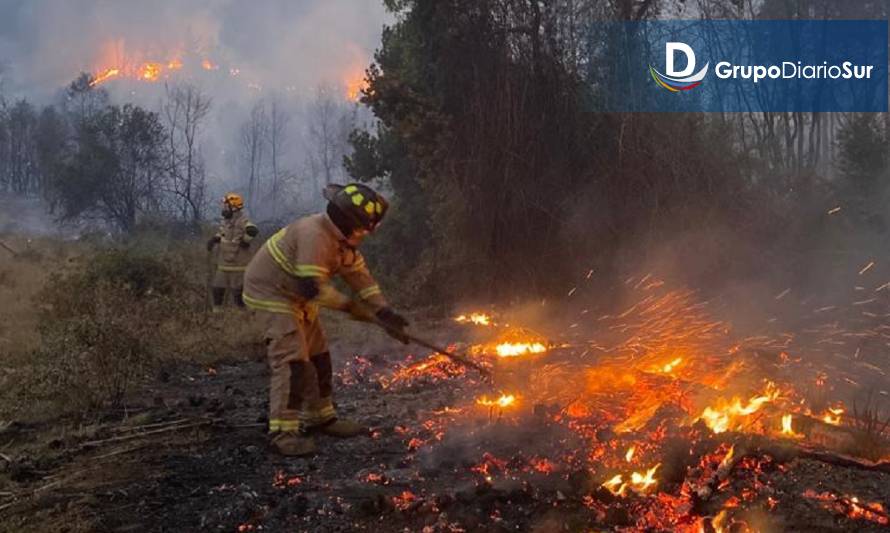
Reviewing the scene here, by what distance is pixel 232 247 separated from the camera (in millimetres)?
11586

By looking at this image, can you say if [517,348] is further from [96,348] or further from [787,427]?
[96,348]

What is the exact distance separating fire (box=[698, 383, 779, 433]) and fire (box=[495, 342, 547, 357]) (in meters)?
2.42

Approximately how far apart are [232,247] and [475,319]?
443 centimetres

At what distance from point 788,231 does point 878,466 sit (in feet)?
29.5

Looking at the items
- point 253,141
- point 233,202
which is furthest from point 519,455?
point 253,141

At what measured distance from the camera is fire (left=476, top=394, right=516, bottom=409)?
5.94 m

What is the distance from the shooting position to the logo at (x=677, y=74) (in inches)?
433

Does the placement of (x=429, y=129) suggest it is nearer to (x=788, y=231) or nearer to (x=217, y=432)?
(x=788, y=231)

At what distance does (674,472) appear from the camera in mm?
4336

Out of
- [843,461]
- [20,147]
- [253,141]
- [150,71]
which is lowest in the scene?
[843,461]

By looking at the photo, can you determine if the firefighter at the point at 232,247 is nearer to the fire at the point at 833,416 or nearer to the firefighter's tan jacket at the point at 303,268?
the firefighter's tan jacket at the point at 303,268

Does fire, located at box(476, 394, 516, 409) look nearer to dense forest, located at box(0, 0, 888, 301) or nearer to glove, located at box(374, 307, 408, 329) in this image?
glove, located at box(374, 307, 408, 329)

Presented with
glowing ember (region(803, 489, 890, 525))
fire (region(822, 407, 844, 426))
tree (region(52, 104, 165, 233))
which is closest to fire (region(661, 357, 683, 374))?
fire (region(822, 407, 844, 426))

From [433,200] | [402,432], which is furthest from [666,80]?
[402,432]
